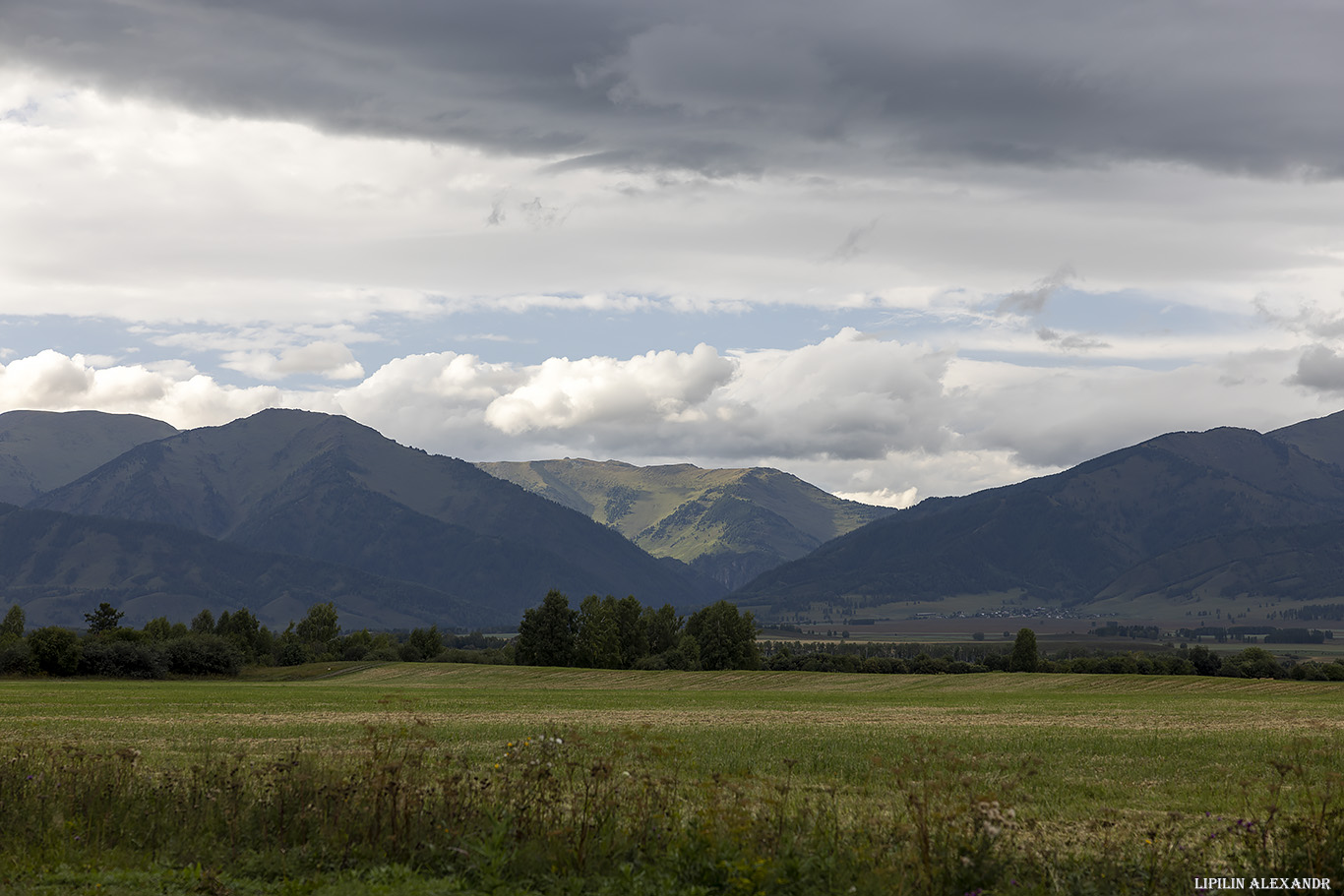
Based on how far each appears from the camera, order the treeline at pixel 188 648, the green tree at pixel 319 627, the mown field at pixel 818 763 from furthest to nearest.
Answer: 1. the green tree at pixel 319 627
2. the treeline at pixel 188 648
3. the mown field at pixel 818 763

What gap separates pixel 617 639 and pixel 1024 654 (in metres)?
60.8

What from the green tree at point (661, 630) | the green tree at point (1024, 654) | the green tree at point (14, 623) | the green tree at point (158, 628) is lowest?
the green tree at point (1024, 654)

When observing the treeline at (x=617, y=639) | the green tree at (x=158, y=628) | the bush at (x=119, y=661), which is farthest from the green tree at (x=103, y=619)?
the treeline at (x=617, y=639)

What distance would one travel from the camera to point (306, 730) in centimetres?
3916

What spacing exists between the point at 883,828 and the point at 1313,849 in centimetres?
597

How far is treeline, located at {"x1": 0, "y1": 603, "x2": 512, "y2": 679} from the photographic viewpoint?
374ft

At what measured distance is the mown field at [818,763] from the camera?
1351cm

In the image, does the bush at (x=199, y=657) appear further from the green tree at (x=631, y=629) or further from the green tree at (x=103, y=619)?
the green tree at (x=631, y=629)

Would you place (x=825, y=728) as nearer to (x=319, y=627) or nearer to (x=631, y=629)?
(x=631, y=629)

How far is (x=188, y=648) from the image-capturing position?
12444 centimetres

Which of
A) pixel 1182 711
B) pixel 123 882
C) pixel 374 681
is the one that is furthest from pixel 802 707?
pixel 374 681

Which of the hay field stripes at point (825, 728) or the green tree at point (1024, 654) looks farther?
the green tree at point (1024, 654)

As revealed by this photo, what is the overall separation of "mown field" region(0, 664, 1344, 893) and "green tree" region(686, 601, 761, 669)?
71062mm

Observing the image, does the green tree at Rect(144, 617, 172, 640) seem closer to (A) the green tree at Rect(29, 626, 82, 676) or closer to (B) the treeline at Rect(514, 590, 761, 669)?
(A) the green tree at Rect(29, 626, 82, 676)
